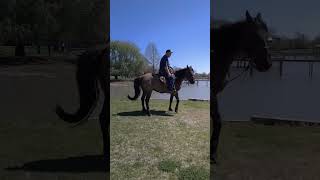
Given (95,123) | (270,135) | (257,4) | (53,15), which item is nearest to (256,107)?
(270,135)

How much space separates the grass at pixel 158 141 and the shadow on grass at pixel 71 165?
1.28 ft

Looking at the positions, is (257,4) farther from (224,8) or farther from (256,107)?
(256,107)

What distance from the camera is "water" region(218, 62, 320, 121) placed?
376 cm

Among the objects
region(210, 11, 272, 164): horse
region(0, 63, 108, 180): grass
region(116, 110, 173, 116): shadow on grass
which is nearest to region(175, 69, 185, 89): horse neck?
region(116, 110, 173, 116): shadow on grass

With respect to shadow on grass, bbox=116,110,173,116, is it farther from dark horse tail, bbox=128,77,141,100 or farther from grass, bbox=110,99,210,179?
dark horse tail, bbox=128,77,141,100

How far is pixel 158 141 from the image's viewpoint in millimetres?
4844

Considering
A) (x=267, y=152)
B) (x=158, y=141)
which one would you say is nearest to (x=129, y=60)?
(x=158, y=141)

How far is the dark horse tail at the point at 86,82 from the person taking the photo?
3.85 metres

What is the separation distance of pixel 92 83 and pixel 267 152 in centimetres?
179

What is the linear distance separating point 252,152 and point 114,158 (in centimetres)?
154

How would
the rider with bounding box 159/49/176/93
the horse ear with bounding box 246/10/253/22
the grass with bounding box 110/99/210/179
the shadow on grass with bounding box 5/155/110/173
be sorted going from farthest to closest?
1. the rider with bounding box 159/49/176/93
2. the grass with bounding box 110/99/210/179
3. the shadow on grass with bounding box 5/155/110/173
4. the horse ear with bounding box 246/10/253/22

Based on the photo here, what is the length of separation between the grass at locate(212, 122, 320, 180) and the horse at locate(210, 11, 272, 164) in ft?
0.38

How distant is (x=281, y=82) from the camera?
378cm

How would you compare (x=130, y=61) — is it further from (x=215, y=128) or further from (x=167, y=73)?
(x=215, y=128)
